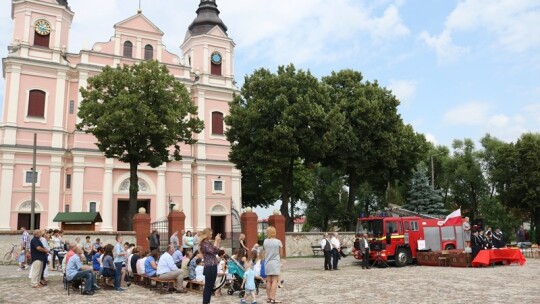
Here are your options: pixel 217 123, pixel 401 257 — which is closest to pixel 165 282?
pixel 401 257

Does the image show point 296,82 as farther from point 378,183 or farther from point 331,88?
point 378,183

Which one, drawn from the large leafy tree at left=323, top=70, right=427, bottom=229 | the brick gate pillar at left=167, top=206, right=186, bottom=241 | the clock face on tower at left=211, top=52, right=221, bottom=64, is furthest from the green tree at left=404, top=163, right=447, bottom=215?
the brick gate pillar at left=167, top=206, right=186, bottom=241

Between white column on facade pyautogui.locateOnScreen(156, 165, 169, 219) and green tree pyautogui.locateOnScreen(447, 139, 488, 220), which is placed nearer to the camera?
white column on facade pyautogui.locateOnScreen(156, 165, 169, 219)

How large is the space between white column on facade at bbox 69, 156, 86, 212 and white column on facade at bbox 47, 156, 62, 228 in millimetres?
1030

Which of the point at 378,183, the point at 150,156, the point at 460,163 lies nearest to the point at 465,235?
the point at 378,183

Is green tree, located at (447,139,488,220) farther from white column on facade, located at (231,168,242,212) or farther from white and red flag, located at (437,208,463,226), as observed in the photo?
white and red flag, located at (437,208,463,226)

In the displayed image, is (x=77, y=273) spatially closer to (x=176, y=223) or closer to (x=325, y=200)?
(x=176, y=223)

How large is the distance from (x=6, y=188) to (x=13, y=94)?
698 cm

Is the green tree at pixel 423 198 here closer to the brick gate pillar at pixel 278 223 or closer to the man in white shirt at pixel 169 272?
the brick gate pillar at pixel 278 223

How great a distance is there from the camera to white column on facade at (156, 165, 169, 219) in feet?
128

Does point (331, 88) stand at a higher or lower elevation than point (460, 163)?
higher

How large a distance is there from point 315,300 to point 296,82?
2009 centimetres

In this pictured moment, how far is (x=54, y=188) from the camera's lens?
3556cm

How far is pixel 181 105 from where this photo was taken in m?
28.3
